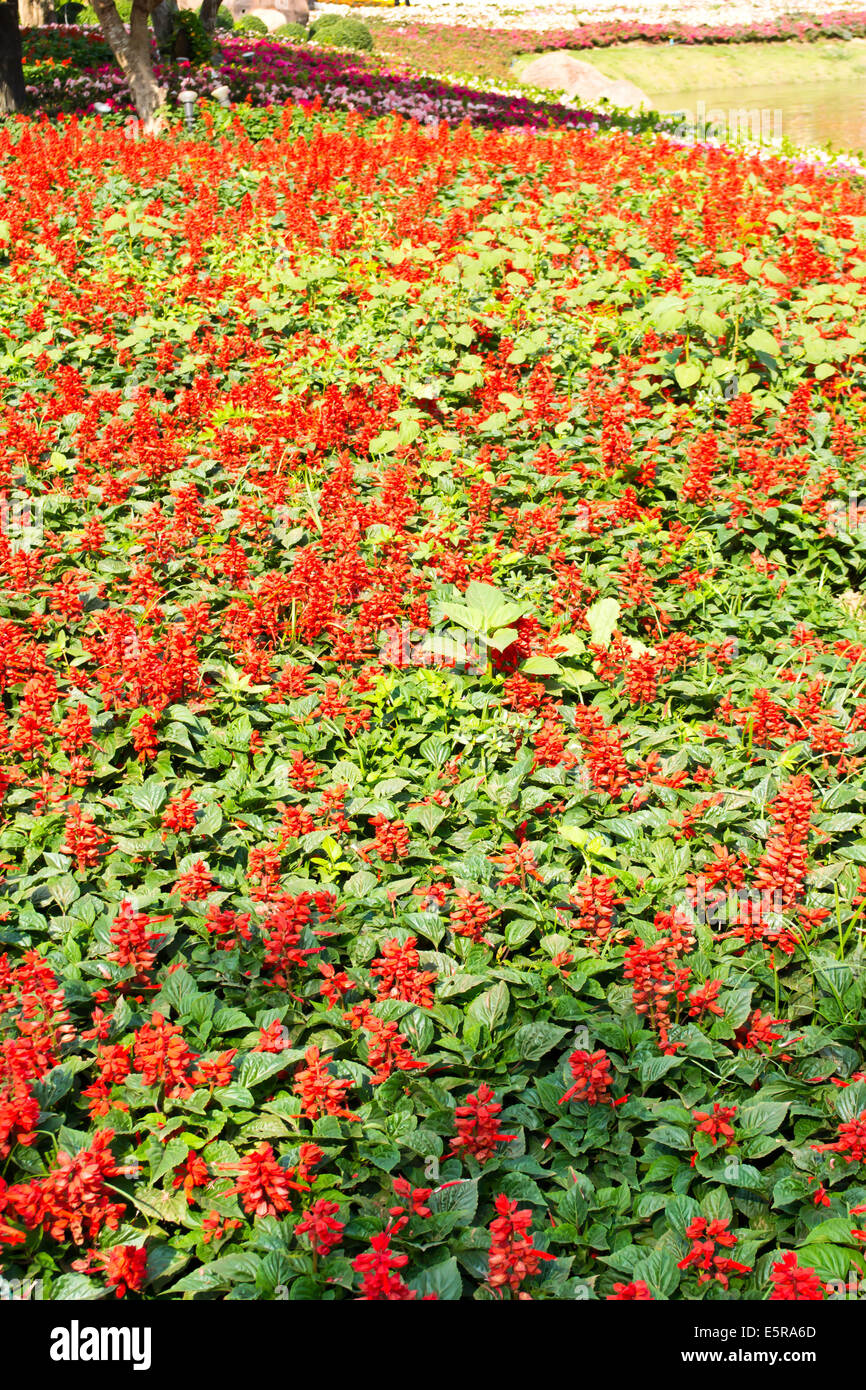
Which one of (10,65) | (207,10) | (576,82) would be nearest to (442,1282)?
(10,65)

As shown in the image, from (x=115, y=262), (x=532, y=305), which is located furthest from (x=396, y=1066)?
(x=115, y=262)

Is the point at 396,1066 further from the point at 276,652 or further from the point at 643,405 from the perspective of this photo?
the point at 643,405

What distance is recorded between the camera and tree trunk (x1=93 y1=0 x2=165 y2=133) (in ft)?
46.4

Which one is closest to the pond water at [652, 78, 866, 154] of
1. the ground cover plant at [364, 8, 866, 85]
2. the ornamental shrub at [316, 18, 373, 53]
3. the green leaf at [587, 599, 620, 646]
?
the ground cover plant at [364, 8, 866, 85]

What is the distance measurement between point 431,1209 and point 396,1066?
488mm

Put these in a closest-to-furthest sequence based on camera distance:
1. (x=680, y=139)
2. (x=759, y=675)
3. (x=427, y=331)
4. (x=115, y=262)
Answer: (x=759, y=675)
(x=427, y=331)
(x=115, y=262)
(x=680, y=139)

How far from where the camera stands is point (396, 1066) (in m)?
3.27

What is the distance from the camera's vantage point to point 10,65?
15391 millimetres

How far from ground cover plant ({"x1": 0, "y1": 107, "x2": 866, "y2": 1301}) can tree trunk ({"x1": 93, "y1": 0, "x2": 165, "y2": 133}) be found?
22.1 feet

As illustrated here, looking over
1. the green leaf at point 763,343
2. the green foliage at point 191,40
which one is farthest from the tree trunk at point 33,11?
the green leaf at point 763,343

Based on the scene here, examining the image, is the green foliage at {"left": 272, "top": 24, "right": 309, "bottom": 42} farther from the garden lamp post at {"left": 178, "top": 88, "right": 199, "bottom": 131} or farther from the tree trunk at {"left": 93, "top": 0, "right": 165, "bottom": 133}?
the garden lamp post at {"left": 178, "top": 88, "right": 199, "bottom": 131}

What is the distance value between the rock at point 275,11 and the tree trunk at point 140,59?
29178 millimetres

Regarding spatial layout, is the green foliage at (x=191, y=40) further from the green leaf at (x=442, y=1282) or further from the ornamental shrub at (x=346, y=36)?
the green leaf at (x=442, y=1282)
